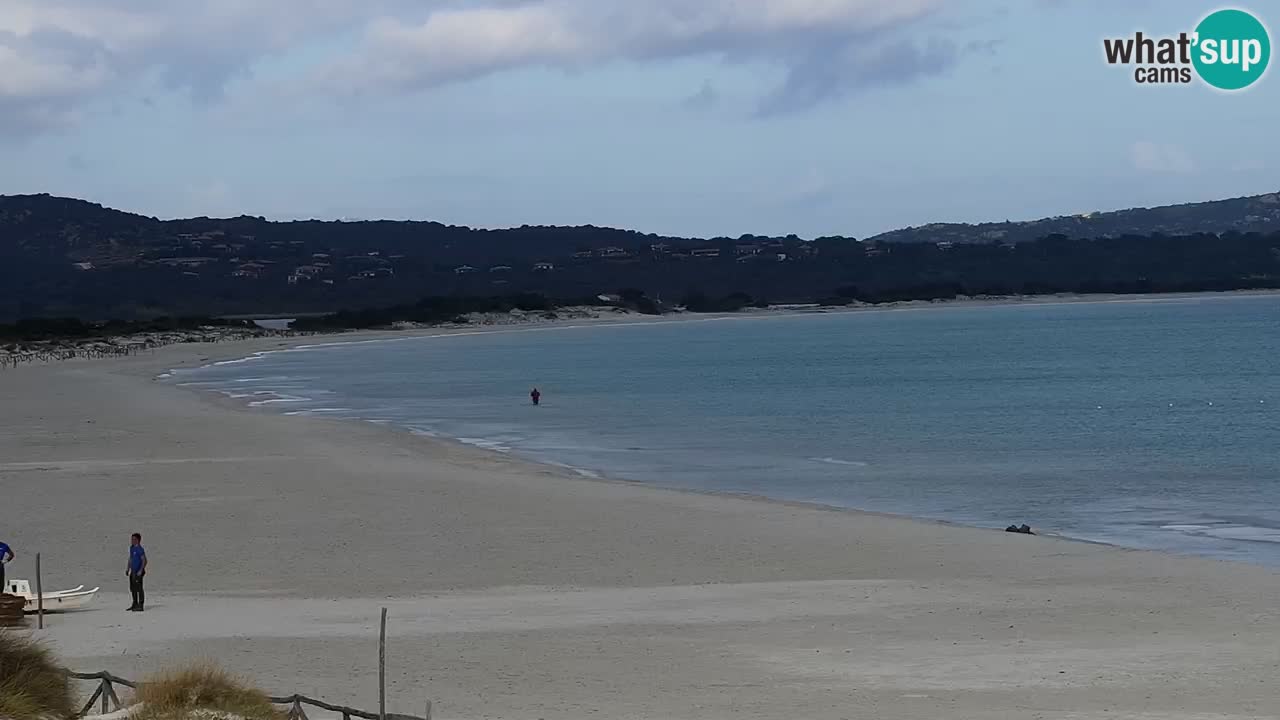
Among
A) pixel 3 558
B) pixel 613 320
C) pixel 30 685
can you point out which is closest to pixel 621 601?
pixel 3 558

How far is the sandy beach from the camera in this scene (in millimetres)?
12516

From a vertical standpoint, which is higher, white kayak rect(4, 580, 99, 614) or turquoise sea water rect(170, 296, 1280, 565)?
white kayak rect(4, 580, 99, 614)

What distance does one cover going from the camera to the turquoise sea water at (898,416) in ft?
87.4

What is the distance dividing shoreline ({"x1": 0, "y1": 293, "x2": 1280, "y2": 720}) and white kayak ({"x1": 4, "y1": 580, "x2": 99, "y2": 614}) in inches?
10.0

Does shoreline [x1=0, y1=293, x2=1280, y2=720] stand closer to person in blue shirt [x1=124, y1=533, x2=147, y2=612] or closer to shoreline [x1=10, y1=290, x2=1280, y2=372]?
person in blue shirt [x1=124, y1=533, x2=147, y2=612]

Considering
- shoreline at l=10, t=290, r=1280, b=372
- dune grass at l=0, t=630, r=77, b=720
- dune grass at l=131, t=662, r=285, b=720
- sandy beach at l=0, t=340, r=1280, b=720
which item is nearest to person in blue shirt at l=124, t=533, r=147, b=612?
sandy beach at l=0, t=340, r=1280, b=720

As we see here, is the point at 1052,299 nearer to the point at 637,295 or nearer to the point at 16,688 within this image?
the point at 637,295

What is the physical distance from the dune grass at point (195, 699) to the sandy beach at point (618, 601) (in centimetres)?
186

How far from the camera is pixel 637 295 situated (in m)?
174

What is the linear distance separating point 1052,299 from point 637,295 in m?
58.3

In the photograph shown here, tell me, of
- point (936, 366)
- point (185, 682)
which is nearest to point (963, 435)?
point (185, 682)

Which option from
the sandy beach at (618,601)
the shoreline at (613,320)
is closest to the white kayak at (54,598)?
the sandy beach at (618,601)

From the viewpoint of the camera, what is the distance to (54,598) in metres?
15.8

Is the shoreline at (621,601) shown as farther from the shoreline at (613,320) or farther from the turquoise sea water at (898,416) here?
the shoreline at (613,320)
